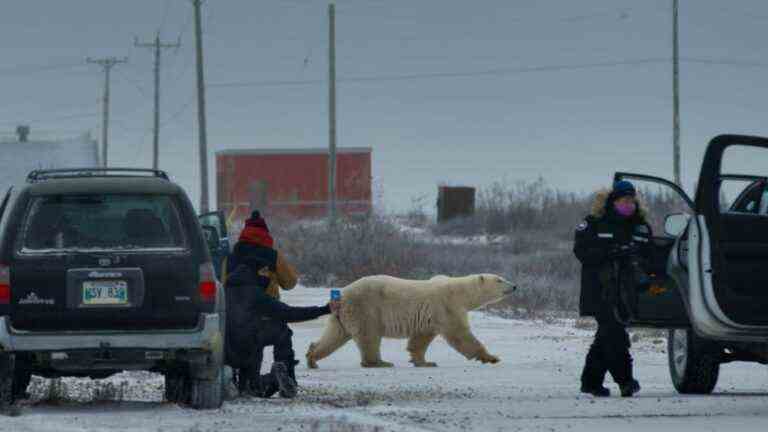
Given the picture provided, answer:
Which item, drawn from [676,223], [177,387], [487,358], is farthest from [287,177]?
[676,223]

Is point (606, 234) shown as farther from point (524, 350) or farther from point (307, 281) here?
point (307, 281)

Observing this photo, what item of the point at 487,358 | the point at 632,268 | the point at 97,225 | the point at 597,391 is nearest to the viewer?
the point at 97,225

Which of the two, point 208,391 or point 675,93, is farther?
point 675,93

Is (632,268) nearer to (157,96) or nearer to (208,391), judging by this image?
(208,391)

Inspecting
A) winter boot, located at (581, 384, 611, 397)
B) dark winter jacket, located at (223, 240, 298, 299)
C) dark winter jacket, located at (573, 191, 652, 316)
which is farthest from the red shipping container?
dark winter jacket, located at (573, 191, 652, 316)

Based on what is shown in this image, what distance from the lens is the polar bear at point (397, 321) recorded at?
19578 mm

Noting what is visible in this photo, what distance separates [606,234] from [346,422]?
375 centimetres

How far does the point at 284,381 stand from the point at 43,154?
81.2 m

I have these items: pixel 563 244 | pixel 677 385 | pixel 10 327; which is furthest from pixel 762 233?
pixel 563 244

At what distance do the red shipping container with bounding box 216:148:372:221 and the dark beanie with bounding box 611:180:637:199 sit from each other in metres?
59.8

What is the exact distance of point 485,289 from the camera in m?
20.6

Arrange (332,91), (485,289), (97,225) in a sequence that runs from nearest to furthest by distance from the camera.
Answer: (97,225)
(485,289)
(332,91)

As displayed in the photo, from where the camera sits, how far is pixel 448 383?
53.4 feet

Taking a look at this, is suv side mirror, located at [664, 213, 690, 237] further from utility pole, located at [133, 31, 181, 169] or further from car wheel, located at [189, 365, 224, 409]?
utility pole, located at [133, 31, 181, 169]
